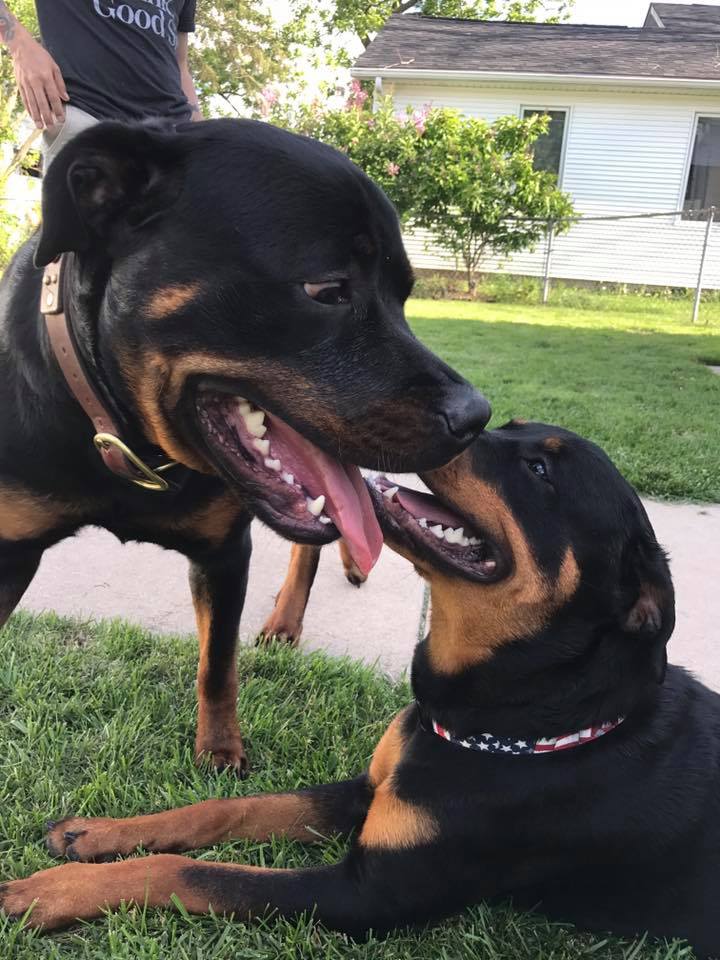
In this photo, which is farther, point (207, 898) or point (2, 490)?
point (2, 490)

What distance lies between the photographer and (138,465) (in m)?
2.02

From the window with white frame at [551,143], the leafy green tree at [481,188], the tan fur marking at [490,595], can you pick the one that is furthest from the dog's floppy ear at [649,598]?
the window with white frame at [551,143]

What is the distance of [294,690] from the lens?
2980 millimetres

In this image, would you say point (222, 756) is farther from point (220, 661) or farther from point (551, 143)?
point (551, 143)

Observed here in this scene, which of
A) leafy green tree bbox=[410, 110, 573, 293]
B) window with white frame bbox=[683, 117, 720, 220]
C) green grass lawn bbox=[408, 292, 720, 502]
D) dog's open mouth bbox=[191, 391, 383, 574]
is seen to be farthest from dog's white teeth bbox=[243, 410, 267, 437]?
window with white frame bbox=[683, 117, 720, 220]

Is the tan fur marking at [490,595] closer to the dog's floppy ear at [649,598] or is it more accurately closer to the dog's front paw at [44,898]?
the dog's floppy ear at [649,598]

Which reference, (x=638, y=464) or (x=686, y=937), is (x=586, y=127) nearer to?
(x=638, y=464)

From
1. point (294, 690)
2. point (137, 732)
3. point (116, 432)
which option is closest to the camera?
point (116, 432)

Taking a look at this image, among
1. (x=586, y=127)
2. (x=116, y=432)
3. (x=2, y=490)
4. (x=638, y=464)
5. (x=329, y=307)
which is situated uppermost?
(x=586, y=127)

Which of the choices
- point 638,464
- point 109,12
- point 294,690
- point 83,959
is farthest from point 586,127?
point 83,959

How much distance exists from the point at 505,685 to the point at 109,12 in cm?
316

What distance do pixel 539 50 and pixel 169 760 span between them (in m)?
22.0

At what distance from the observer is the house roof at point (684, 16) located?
22.7 meters

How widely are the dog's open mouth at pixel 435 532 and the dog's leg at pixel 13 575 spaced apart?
104 centimetres
